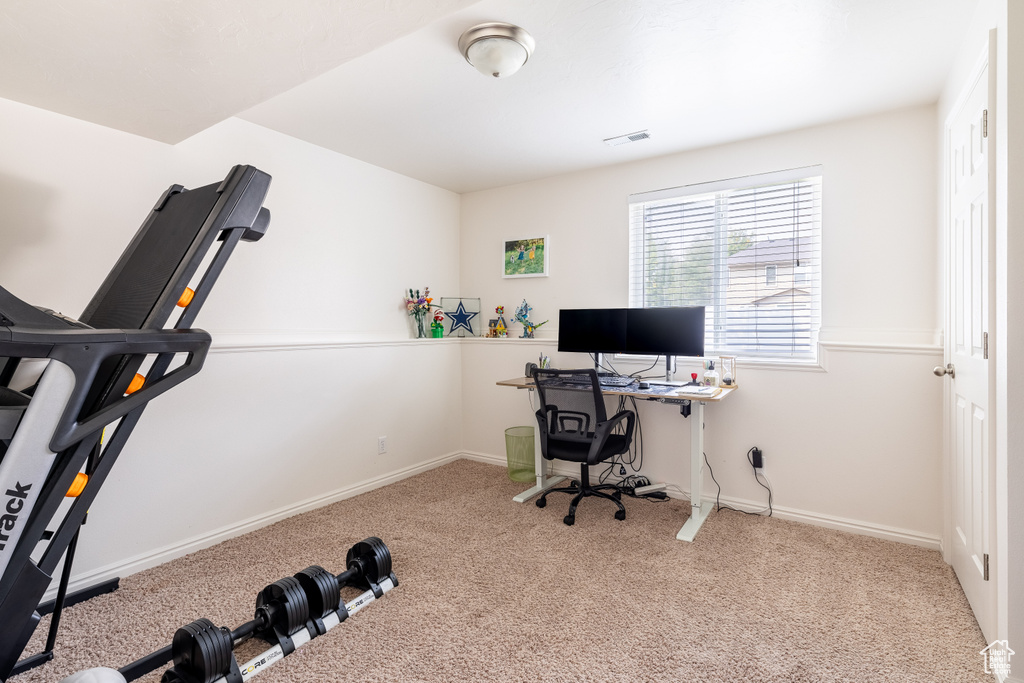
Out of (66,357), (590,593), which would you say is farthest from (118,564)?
(590,593)

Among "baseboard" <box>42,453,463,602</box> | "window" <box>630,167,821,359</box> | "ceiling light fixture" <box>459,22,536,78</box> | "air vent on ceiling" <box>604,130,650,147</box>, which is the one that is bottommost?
"baseboard" <box>42,453,463,602</box>

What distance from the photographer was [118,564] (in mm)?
2340

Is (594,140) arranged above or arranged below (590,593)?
above

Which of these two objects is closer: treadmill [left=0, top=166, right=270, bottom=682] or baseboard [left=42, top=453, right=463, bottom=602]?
treadmill [left=0, top=166, right=270, bottom=682]

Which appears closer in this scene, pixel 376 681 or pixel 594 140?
pixel 376 681

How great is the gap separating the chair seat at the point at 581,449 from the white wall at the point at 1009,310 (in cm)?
168

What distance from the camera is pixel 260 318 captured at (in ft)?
9.72

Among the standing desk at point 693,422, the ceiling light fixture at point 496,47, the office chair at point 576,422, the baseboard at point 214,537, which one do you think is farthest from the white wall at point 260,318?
the standing desk at point 693,422

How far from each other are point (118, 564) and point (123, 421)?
63.1 inches

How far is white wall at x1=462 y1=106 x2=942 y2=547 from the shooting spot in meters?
2.66

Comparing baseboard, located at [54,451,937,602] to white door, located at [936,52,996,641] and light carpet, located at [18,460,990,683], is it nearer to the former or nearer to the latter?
light carpet, located at [18,460,990,683]

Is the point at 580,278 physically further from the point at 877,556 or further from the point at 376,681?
the point at 376,681

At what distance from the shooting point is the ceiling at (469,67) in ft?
5.14

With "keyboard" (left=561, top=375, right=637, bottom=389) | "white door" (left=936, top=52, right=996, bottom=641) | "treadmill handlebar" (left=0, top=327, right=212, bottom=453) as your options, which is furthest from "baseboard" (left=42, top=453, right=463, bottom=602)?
"white door" (left=936, top=52, right=996, bottom=641)
